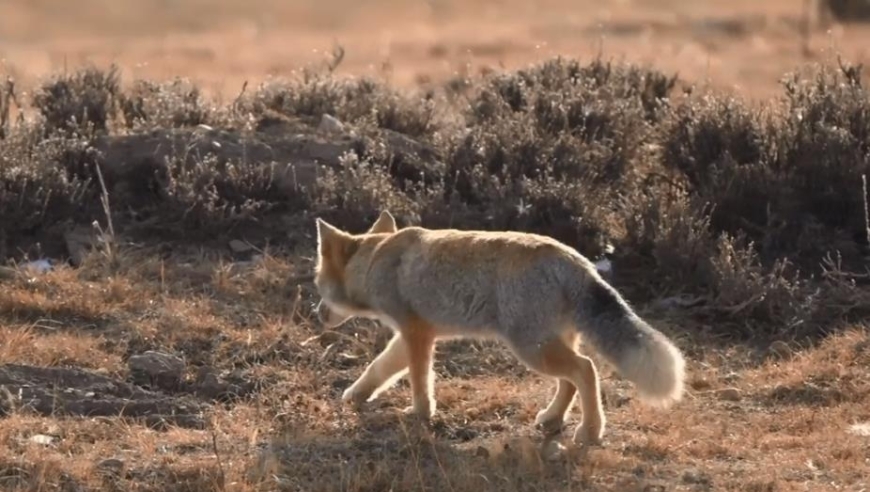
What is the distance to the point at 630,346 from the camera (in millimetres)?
6566

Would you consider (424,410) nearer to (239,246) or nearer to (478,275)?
(478,275)

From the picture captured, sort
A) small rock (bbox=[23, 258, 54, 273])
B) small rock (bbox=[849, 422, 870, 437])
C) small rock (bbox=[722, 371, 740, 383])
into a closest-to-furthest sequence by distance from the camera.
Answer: small rock (bbox=[849, 422, 870, 437]) → small rock (bbox=[722, 371, 740, 383]) → small rock (bbox=[23, 258, 54, 273])

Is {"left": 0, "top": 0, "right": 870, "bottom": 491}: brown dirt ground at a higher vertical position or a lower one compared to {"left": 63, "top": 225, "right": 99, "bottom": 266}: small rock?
higher

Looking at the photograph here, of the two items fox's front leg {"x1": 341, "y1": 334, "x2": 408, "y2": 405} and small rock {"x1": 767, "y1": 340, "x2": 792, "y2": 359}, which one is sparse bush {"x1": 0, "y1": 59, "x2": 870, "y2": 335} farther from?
fox's front leg {"x1": 341, "y1": 334, "x2": 408, "y2": 405}

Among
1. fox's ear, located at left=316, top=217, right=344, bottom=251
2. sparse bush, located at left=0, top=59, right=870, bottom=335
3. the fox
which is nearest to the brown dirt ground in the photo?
the fox

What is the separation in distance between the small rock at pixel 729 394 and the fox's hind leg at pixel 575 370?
1212mm

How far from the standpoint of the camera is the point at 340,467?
6691mm

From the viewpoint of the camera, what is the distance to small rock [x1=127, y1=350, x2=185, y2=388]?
26.2 ft

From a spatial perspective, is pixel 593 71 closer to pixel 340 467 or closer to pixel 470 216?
pixel 470 216

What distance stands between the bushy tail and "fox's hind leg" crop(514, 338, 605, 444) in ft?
0.57

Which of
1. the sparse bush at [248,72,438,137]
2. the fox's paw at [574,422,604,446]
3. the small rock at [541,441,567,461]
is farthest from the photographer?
the sparse bush at [248,72,438,137]

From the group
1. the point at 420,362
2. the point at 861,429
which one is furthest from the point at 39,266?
the point at 861,429

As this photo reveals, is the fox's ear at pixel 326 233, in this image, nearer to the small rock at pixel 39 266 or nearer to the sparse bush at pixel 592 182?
the sparse bush at pixel 592 182

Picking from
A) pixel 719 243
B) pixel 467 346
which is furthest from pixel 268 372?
pixel 719 243
